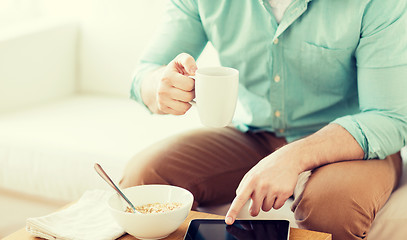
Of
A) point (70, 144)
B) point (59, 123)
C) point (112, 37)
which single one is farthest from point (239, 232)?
point (112, 37)

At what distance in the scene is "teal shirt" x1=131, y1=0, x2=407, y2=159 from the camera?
1.29 m

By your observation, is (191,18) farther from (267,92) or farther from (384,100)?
(384,100)

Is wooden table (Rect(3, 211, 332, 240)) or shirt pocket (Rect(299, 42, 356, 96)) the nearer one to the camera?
wooden table (Rect(3, 211, 332, 240))

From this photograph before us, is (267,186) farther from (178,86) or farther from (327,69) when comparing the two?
(327,69)

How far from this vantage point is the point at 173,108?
4.12 feet

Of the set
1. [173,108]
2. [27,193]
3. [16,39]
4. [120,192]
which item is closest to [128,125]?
[27,193]

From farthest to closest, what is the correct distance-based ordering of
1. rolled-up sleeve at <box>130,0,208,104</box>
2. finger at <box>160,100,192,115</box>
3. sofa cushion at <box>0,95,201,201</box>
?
sofa cushion at <box>0,95,201,201</box>
rolled-up sleeve at <box>130,0,208,104</box>
finger at <box>160,100,192,115</box>

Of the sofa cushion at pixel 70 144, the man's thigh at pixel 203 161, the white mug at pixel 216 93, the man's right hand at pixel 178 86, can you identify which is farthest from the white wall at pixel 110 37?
the white mug at pixel 216 93

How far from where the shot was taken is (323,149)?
4.06 ft

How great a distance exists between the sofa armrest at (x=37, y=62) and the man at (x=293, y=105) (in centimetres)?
77

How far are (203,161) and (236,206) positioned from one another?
0.37 m

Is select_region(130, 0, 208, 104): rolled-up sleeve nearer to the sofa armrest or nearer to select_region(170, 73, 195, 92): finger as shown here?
select_region(170, 73, 195, 92): finger

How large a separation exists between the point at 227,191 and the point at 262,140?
7.2 inches

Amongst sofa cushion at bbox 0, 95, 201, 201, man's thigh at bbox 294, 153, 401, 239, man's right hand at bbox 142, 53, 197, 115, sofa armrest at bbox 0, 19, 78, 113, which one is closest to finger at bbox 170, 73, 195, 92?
man's right hand at bbox 142, 53, 197, 115
